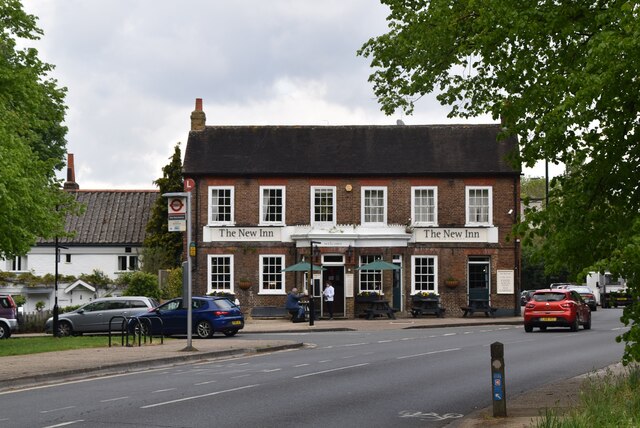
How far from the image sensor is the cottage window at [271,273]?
166 feet

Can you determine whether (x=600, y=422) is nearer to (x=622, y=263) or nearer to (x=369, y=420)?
(x=622, y=263)

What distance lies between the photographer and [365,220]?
168ft

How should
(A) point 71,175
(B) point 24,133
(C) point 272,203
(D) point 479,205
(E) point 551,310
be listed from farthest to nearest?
(A) point 71,175, (C) point 272,203, (D) point 479,205, (E) point 551,310, (B) point 24,133

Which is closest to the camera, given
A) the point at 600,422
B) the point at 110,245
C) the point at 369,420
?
the point at 600,422

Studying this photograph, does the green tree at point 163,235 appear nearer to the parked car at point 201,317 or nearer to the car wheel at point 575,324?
the parked car at point 201,317

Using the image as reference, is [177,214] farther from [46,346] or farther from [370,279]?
[370,279]

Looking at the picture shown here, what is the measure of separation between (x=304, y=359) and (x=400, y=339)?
9.00 meters

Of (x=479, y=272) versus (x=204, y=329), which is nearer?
(x=204, y=329)

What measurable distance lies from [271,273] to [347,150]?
726 cm

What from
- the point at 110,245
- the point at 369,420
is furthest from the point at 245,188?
the point at 369,420

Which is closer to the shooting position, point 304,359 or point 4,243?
point 304,359

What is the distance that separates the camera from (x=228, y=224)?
167ft

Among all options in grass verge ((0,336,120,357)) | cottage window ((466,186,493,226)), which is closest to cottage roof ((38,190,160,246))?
cottage window ((466,186,493,226))

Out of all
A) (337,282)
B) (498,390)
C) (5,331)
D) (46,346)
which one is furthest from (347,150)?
(498,390)
